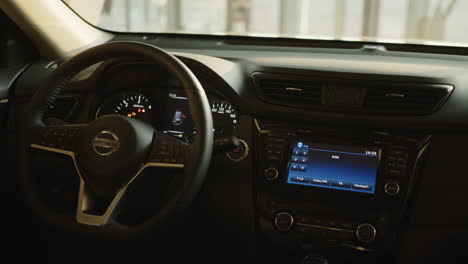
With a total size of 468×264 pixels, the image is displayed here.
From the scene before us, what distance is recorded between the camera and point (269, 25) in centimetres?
482

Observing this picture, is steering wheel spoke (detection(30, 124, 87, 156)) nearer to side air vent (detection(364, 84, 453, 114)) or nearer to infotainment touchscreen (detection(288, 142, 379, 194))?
infotainment touchscreen (detection(288, 142, 379, 194))

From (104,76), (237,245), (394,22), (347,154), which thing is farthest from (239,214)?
(394,22)

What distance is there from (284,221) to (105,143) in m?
0.64

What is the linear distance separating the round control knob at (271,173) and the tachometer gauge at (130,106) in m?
0.44

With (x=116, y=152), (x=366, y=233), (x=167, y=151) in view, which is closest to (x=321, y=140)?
(x=366, y=233)

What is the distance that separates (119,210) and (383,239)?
0.82 meters

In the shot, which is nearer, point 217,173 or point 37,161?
point 217,173

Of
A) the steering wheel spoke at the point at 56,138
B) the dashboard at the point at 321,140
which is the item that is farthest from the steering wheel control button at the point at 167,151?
the dashboard at the point at 321,140

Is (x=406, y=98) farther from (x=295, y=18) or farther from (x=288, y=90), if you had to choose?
(x=295, y=18)

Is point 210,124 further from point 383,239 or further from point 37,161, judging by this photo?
point 37,161

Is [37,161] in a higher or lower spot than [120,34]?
lower

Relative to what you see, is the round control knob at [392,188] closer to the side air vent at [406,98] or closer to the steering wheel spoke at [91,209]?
the side air vent at [406,98]

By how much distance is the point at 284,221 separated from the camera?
1653 millimetres

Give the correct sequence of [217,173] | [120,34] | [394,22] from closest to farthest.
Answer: [217,173] < [120,34] < [394,22]
